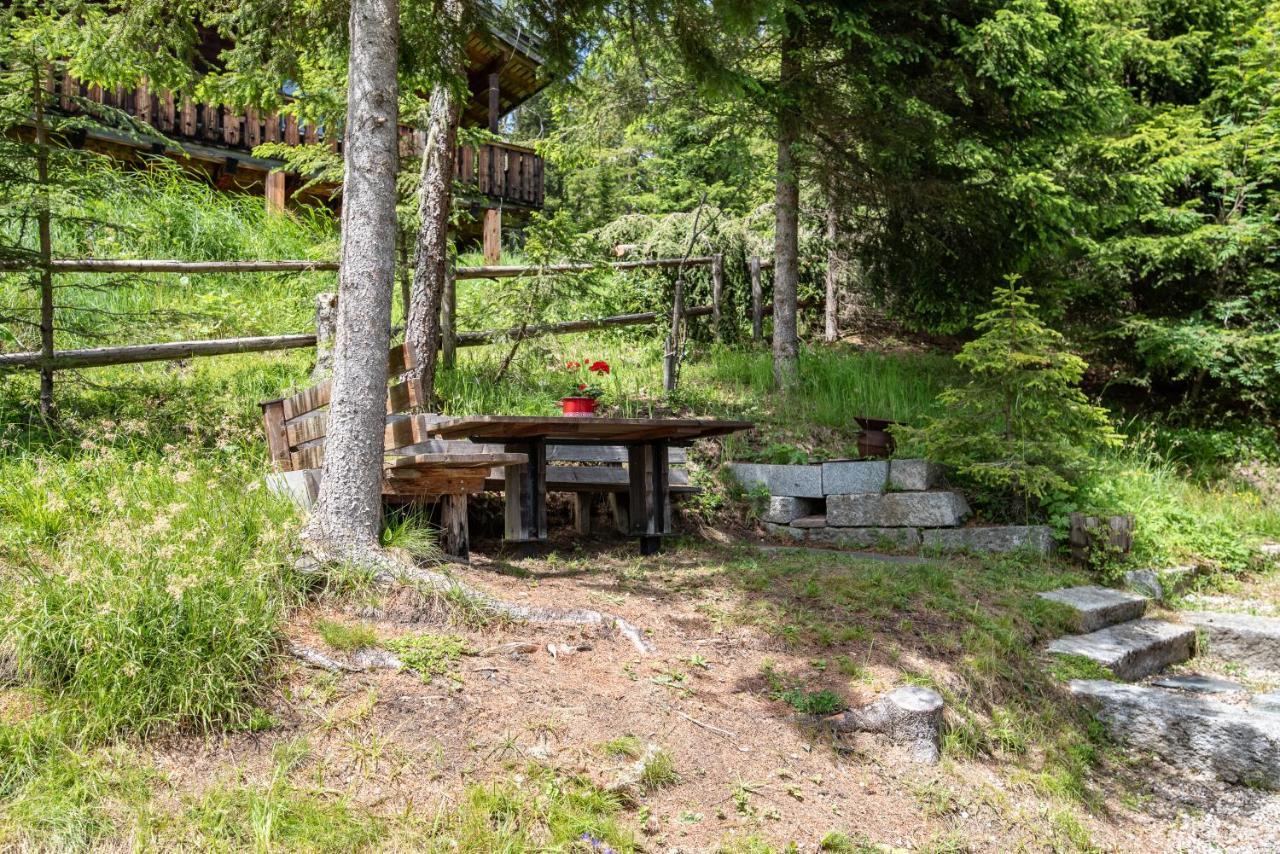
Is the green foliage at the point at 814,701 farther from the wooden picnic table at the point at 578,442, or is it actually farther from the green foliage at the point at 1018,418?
the green foliage at the point at 1018,418

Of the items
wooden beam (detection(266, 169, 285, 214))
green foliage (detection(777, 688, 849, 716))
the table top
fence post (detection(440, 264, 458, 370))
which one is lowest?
green foliage (detection(777, 688, 849, 716))

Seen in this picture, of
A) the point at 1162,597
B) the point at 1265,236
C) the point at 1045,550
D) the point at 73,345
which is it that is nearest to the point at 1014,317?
the point at 1045,550

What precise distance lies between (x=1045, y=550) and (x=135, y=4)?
674 cm

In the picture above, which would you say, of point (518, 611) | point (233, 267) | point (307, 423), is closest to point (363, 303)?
point (307, 423)

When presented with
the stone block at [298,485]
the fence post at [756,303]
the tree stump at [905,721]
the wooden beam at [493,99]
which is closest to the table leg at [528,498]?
the stone block at [298,485]

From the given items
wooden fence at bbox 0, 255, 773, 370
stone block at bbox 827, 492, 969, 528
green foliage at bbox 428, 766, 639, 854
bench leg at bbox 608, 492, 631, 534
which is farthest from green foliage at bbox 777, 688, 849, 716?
wooden fence at bbox 0, 255, 773, 370

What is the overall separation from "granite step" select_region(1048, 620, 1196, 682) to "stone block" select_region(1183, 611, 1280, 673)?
141 millimetres

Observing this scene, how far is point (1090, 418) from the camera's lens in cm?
652

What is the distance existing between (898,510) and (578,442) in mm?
2426

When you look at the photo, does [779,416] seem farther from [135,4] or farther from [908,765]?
[135,4]

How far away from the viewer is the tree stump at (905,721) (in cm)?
355

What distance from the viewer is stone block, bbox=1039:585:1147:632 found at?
5211mm

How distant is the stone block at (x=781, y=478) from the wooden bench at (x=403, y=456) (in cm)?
268

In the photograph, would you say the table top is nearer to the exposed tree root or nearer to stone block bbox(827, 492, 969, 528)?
the exposed tree root
